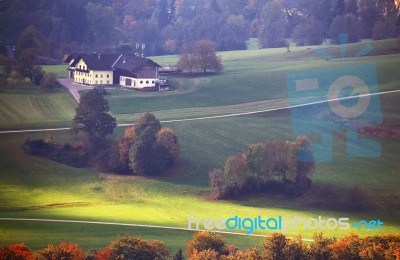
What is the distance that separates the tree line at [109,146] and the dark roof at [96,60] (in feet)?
13.0

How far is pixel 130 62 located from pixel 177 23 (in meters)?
6.05

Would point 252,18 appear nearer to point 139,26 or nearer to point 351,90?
point 139,26

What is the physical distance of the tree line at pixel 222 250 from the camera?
654 inches

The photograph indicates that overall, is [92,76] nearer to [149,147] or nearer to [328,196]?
[149,147]

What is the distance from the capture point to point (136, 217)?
20.5 metres

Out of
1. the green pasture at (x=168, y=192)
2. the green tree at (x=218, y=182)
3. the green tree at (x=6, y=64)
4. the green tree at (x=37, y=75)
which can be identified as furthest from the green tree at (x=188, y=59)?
the green tree at (x=218, y=182)

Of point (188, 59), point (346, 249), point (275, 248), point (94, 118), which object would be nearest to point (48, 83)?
point (94, 118)

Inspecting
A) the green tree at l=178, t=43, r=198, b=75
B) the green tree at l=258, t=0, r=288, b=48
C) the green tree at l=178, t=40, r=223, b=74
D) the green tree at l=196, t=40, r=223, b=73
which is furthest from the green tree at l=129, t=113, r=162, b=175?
the green tree at l=258, t=0, r=288, b=48

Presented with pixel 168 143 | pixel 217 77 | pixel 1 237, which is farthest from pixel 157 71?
pixel 1 237

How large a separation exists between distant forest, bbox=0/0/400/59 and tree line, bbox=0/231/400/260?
1352 cm

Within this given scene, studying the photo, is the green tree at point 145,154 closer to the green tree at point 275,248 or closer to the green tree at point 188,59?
the green tree at point 275,248

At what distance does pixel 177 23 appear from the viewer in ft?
116

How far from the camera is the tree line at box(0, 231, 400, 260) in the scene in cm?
1661

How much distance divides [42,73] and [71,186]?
6935 millimetres
